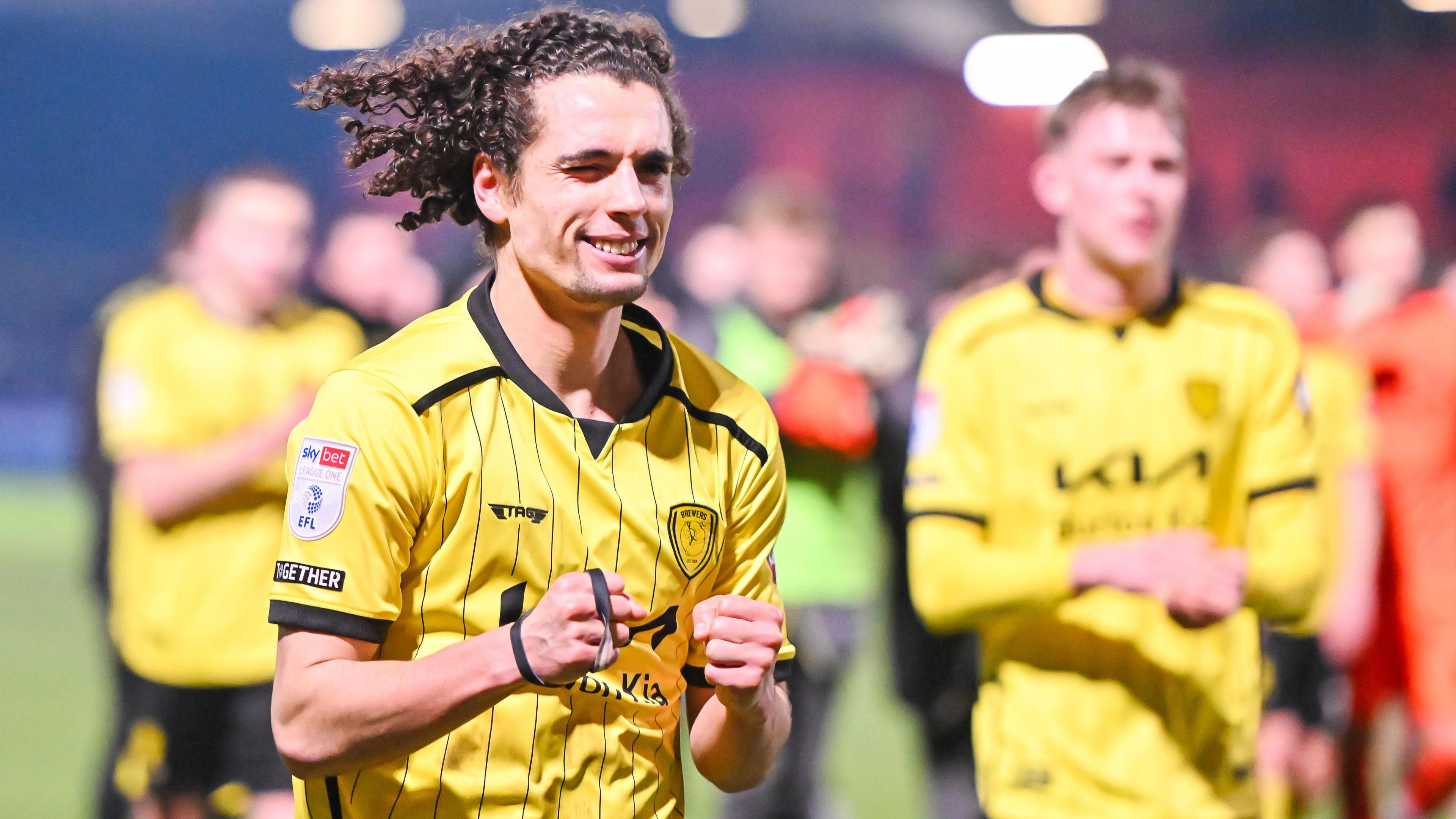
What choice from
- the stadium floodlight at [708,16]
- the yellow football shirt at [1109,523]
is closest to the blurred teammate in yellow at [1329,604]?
the yellow football shirt at [1109,523]

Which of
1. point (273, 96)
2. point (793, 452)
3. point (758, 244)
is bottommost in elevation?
point (793, 452)

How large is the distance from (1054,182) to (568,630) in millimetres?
1932

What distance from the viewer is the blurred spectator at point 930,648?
11.9 feet

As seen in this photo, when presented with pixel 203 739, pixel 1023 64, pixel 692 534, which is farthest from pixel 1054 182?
pixel 203 739

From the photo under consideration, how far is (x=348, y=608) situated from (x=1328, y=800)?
334 cm

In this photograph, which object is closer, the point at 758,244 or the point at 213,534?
the point at 213,534

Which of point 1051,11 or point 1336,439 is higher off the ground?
point 1051,11

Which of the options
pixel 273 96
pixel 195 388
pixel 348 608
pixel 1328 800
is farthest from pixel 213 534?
pixel 1328 800

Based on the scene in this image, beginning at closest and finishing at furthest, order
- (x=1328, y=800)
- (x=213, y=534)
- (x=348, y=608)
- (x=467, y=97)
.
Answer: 1. (x=348, y=608)
2. (x=467, y=97)
3. (x=213, y=534)
4. (x=1328, y=800)

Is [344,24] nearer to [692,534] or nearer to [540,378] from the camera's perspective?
[540,378]

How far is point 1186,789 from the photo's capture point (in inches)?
102

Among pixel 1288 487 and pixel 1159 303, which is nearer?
pixel 1288 487

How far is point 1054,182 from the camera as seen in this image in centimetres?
288

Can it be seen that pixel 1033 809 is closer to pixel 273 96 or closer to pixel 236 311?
pixel 236 311
